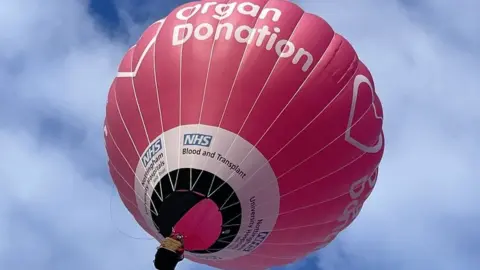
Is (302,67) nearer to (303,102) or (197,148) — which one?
(303,102)

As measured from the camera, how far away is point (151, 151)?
13.2 metres

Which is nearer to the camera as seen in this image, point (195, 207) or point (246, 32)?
point (195, 207)

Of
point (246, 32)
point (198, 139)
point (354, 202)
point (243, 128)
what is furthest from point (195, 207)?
point (354, 202)

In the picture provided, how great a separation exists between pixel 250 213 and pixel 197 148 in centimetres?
138

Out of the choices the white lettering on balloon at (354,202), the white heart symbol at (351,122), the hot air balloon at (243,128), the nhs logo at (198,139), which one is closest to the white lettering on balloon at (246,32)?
the hot air balloon at (243,128)

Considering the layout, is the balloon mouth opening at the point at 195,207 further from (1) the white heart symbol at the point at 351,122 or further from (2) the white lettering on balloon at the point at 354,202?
(2) the white lettering on balloon at the point at 354,202

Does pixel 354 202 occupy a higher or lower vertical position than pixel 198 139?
higher

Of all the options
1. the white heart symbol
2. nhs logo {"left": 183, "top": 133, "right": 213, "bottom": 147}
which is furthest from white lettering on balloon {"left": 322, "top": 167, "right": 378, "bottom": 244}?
nhs logo {"left": 183, "top": 133, "right": 213, "bottom": 147}

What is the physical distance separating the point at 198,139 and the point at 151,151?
926mm

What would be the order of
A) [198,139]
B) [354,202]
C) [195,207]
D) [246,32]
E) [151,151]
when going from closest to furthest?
[195,207] < [198,139] < [151,151] < [246,32] < [354,202]

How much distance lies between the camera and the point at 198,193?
41.2ft

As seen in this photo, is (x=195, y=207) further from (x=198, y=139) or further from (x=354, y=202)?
(x=354, y=202)

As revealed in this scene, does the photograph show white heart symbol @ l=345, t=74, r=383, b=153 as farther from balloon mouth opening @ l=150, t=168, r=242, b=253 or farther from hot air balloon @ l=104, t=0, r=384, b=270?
balloon mouth opening @ l=150, t=168, r=242, b=253

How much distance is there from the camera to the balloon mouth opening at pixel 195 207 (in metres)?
12.5
